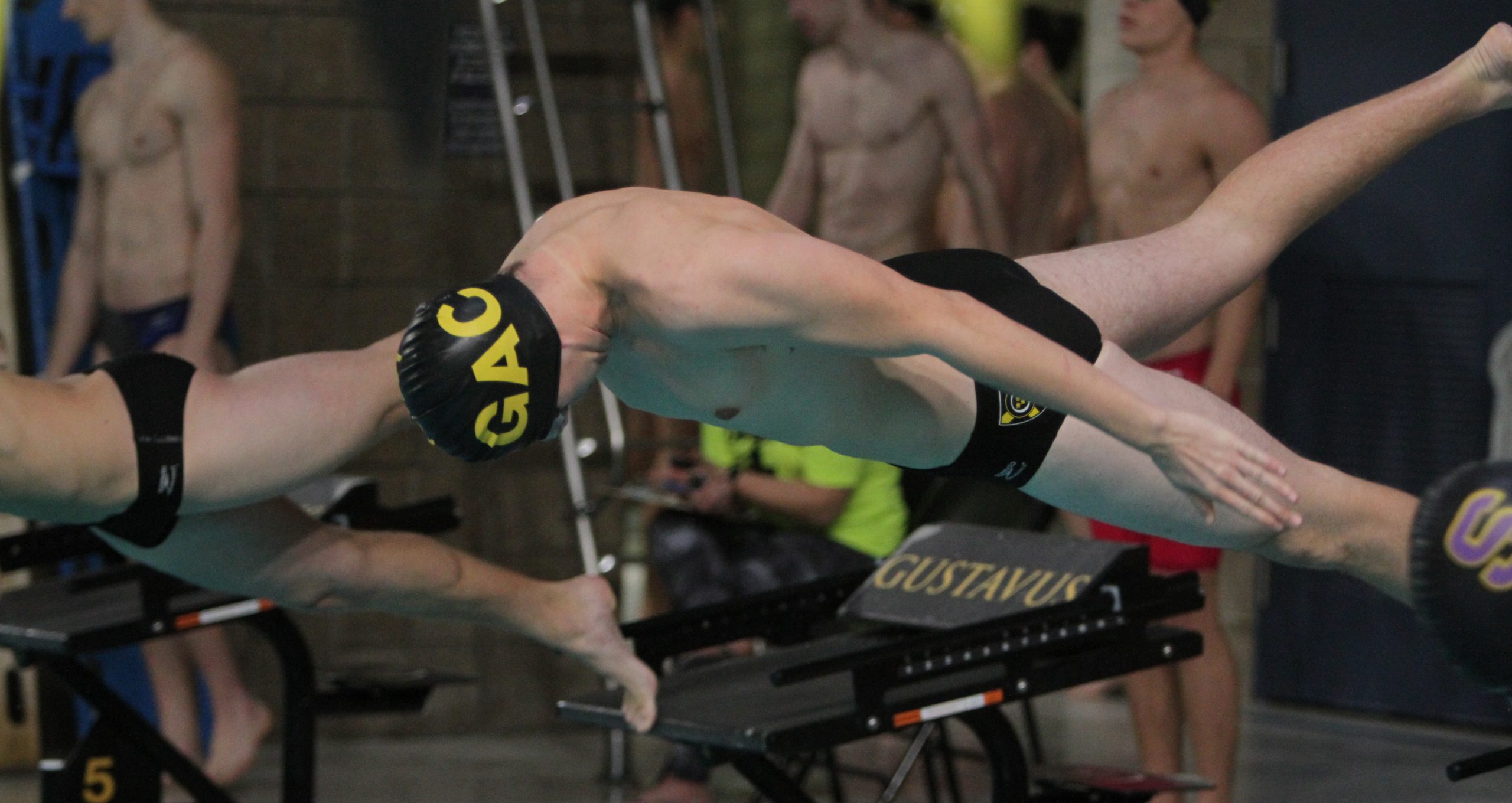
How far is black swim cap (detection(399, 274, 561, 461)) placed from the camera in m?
2.52

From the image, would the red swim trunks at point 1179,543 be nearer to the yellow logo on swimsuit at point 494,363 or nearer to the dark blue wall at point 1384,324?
the dark blue wall at point 1384,324

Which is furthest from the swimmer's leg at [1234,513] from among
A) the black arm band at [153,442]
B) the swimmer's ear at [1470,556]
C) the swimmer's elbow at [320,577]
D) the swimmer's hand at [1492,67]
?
the black arm band at [153,442]

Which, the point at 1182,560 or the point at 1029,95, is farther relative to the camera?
the point at 1029,95

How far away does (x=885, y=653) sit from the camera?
2875 millimetres

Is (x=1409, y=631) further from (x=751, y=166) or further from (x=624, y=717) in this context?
(x=624, y=717)

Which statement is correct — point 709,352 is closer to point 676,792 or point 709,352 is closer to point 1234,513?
point 1234,513

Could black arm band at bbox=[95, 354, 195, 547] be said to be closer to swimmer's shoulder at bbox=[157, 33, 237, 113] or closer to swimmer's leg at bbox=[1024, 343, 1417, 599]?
swimmer's leg at bbox=[1024, 343, 1417, 599]

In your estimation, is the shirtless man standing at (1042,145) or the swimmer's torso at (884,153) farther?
the shirtless man standing at (1042,145)

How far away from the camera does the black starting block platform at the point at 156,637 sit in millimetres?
3729

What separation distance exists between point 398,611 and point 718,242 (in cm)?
130

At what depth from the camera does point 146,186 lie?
5.20 metres

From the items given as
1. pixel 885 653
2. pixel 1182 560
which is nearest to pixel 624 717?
pixel 885 653

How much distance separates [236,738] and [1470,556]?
3.64m

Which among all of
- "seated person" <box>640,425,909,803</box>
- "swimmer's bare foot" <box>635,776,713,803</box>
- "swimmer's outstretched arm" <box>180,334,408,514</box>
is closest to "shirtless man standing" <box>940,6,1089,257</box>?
"seated person" <box>640,425,909,803</box>
